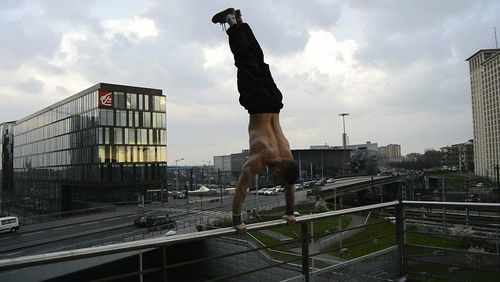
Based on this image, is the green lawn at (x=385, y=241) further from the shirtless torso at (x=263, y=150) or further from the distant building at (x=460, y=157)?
the distant building at (x=460, y=157)

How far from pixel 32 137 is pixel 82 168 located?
2114cm

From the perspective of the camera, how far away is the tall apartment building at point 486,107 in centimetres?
8619

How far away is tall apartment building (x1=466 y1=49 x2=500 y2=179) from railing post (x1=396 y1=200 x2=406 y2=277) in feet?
289

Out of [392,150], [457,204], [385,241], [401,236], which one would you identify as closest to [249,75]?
[457,204]

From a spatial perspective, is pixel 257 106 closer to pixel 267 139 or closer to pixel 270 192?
pixel 267 139

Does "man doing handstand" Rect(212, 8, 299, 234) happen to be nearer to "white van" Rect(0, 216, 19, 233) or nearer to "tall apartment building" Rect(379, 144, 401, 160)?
"white van" Rect(0, 216, 19, 233)

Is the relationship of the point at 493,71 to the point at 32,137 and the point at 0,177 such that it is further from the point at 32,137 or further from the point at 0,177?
the point at 0,177

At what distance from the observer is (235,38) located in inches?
129

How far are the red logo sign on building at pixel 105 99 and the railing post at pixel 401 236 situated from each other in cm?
4272

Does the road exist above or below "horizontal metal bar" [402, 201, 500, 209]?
below

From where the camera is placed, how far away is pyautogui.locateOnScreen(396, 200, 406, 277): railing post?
166 inches

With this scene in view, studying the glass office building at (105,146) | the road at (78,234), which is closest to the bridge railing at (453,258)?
the road at (78,234)

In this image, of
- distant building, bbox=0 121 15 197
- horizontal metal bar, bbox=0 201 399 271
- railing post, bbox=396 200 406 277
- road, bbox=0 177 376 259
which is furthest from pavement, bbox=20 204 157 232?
distant building, bbox=0 121 15 197

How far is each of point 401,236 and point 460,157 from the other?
13262 cm
